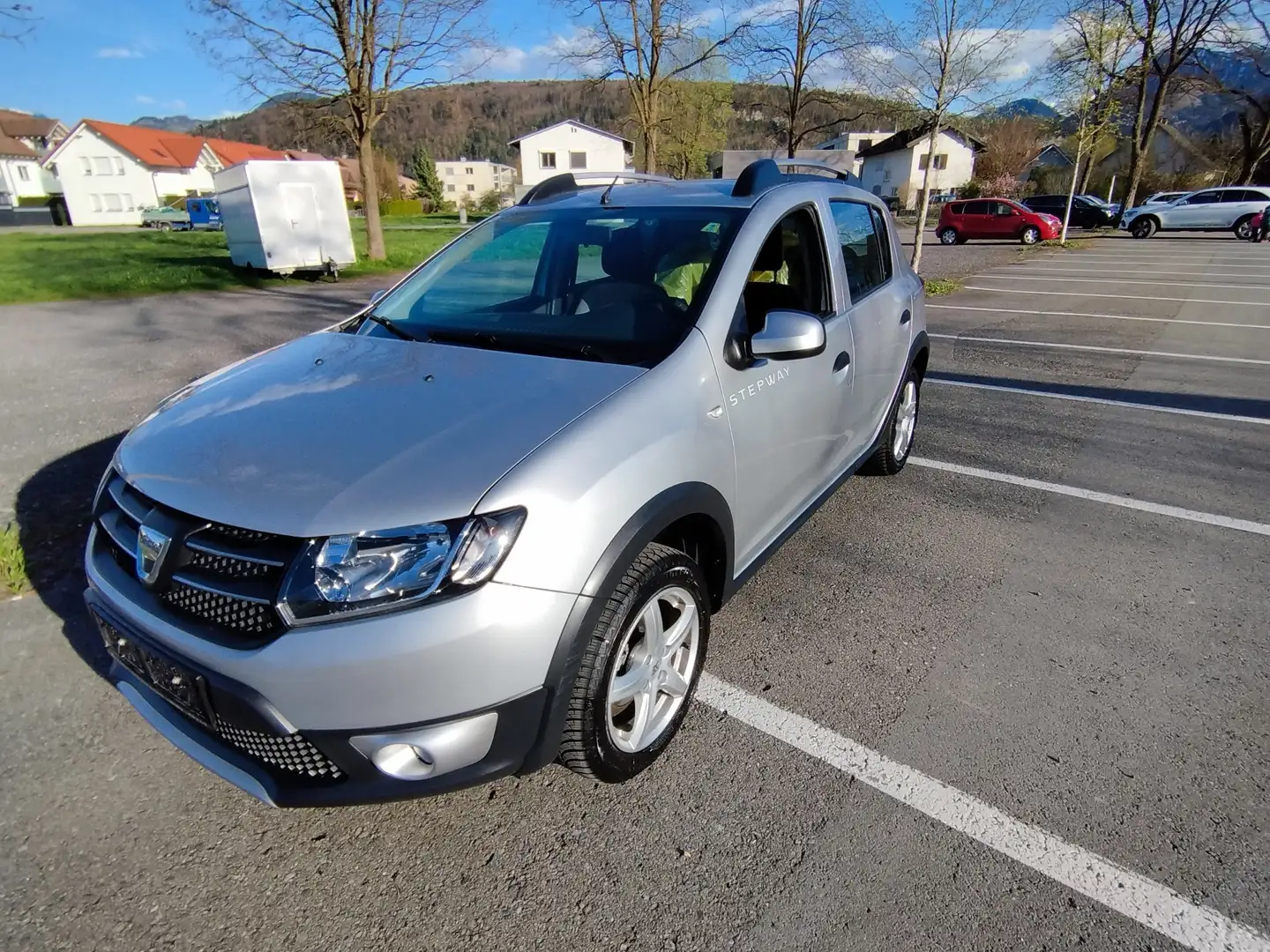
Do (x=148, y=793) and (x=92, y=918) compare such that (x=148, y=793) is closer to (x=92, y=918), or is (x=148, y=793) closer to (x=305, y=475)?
(x=92, y=918)

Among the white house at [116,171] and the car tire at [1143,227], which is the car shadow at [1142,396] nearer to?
the car tire at [1143,227]

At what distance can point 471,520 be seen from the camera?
1676mm

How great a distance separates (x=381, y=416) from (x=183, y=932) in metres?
1.41

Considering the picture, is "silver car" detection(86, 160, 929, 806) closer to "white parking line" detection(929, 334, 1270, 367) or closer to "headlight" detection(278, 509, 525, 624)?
"headlight" detection(278, 509, 525, 624)

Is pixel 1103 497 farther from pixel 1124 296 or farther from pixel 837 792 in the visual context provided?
pixel 1124 296

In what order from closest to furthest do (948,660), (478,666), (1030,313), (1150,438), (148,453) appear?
(478,666) → (148,453) → (948,660) → (1150,438) → (1030,313)

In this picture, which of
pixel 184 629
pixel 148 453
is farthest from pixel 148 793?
pixel 148 453

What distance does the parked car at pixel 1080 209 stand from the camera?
108 ft

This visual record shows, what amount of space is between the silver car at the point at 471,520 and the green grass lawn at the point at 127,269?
13.6 m

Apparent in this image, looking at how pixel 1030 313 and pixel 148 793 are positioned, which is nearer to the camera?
pixel 148 793

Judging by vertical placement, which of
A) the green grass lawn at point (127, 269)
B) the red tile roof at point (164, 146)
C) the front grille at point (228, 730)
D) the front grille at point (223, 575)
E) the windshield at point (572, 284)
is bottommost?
the green grass lawn at point (127, 269)

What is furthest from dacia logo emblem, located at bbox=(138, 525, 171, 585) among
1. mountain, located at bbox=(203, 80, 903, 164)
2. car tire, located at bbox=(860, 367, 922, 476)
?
mountain, located at bbox=(203, 80, 903, 164)

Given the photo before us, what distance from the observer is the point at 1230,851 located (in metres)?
1.97

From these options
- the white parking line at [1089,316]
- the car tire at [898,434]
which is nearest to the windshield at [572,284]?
the car tire at [898,434]
